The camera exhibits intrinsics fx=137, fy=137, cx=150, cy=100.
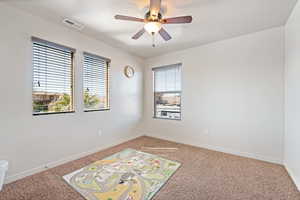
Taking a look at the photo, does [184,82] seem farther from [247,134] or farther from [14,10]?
[14,10]

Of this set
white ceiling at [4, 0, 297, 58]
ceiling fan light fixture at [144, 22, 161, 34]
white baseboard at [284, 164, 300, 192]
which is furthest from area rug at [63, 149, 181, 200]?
white ceiling at [4, 0, 297, 58]

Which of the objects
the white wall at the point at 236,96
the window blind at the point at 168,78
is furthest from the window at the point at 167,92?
the white wall at the point at 236,96

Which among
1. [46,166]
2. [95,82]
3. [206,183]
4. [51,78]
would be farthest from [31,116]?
[206,183]

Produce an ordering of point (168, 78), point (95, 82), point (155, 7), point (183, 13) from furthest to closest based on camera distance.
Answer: point (168, 78), point (95, 82), point (183, 13), point (155, 7)

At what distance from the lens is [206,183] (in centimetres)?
198

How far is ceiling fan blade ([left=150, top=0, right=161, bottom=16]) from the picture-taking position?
5.59 ft

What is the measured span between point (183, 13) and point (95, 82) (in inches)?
90.9

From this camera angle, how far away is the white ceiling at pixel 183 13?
194 cm

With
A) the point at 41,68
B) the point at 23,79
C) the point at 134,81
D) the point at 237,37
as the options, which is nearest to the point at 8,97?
the point at 23,79

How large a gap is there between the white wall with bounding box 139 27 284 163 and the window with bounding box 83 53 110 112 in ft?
6.35

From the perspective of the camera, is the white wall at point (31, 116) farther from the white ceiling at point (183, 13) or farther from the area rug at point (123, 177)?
the area rug at point (123, 177)

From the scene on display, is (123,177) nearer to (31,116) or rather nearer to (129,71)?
(31,116)

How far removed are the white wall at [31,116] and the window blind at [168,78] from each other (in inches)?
64.3

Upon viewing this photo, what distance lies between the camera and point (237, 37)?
2943mm
